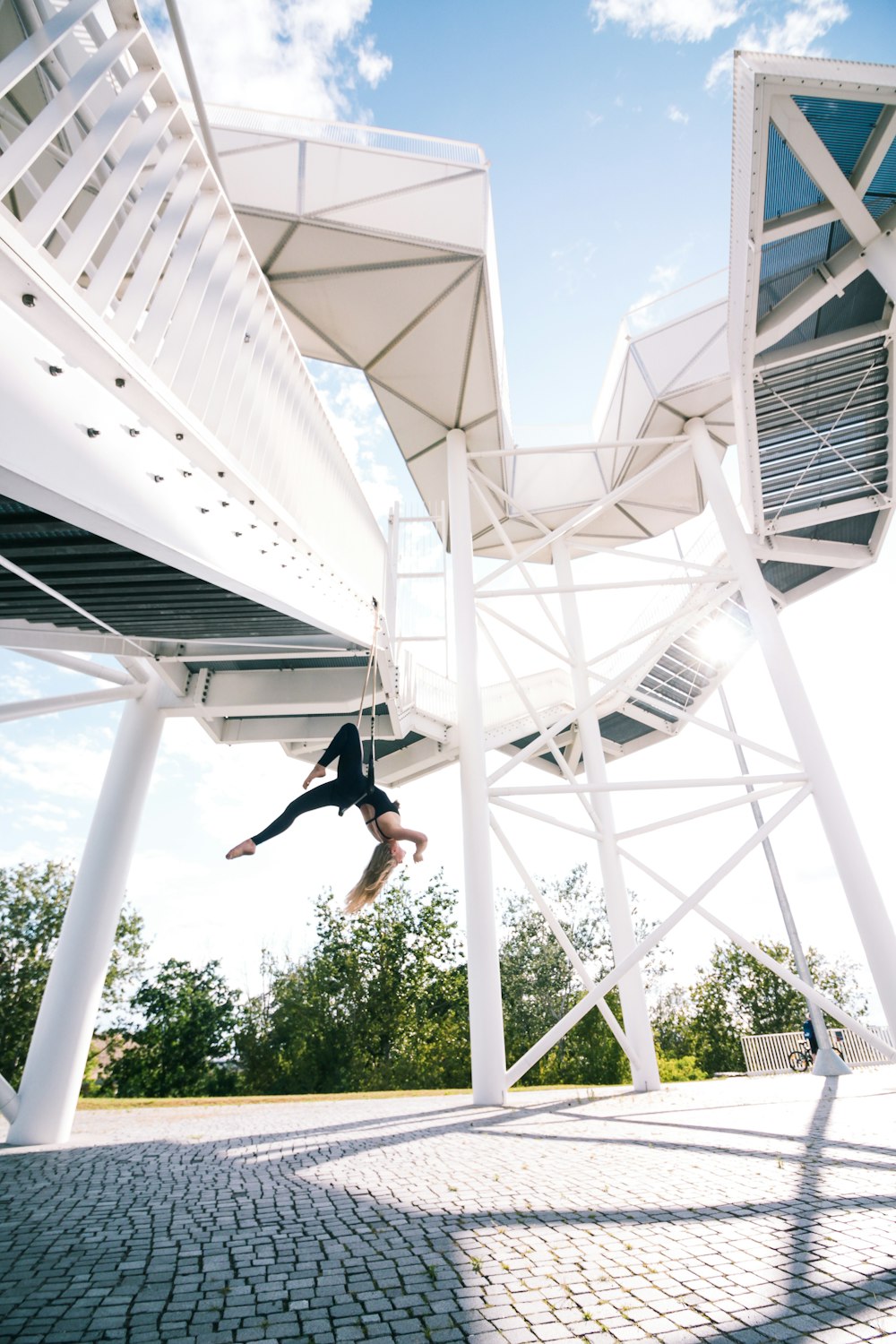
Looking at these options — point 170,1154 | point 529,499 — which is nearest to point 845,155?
point 529,499

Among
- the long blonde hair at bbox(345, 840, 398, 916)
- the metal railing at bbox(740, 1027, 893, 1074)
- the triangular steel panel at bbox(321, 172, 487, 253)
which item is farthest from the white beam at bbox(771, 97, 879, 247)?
the metal railing at bbox(740, 1027, 893, 1074)

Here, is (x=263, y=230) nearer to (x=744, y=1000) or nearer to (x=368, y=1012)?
(x=368, y=1012)

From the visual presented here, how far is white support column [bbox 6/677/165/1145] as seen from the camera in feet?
21.0

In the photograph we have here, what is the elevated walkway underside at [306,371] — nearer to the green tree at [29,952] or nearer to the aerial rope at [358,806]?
the aerial rope at [358,806]

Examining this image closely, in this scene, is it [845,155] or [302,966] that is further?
[302,966]

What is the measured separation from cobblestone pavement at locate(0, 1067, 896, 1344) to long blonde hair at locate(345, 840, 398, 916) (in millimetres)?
1816

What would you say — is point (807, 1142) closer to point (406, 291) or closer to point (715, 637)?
point (406, 291)

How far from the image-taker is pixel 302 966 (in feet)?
115

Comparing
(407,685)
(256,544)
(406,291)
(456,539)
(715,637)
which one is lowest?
(256,544)

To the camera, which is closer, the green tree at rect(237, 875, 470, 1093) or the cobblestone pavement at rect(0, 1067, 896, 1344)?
the cobblestone pavement at rect(0, 1067, 896, 1344)

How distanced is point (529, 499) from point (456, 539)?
4.46 meters

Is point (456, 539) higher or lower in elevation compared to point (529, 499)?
lower

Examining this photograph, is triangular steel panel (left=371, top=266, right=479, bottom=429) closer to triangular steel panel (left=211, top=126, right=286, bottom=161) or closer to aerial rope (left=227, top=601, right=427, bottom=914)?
triangular steel panel (left=211, top=126, right=286, bottom=161)

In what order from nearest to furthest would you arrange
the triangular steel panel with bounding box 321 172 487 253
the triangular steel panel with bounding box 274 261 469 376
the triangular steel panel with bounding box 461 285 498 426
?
the triangular steel panel with bounding box 321 172 487 253 → the triangular steel panel with bounding box 274 261 469 376 → the triangular steel panel with bounding box 461 285 498 426
